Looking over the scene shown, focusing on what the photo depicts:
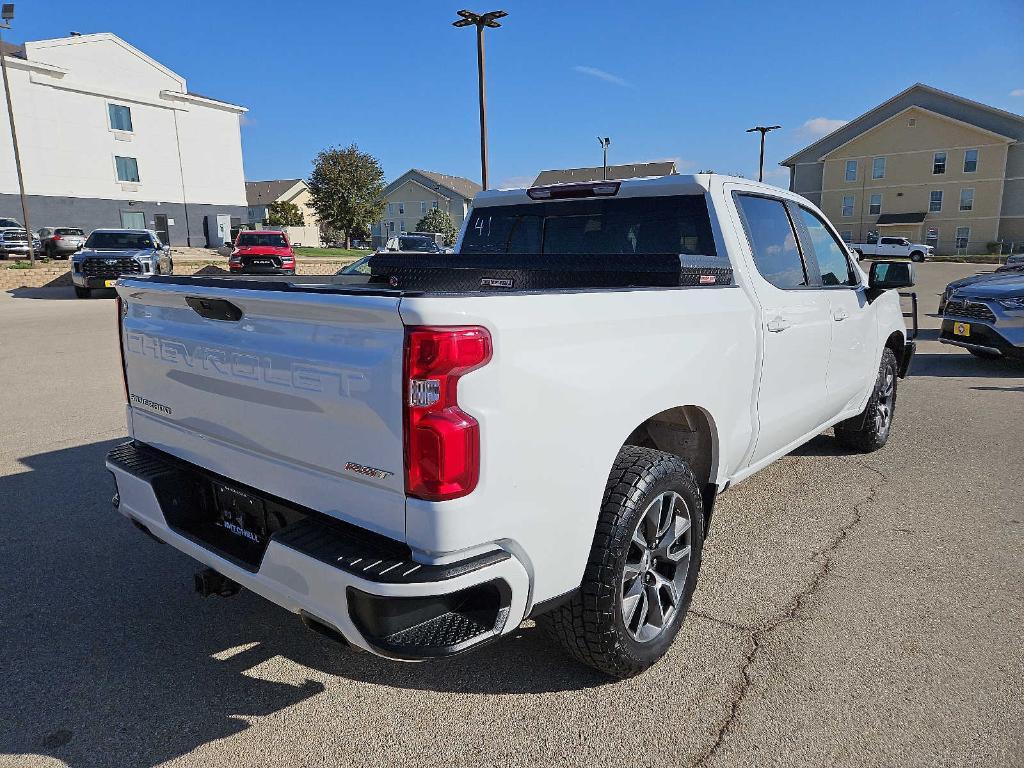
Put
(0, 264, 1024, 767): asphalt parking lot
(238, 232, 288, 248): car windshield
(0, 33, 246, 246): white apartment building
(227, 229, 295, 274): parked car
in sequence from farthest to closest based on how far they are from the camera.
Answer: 1. (0, 33, 246, 246): white apartment building
2. (238, 232, 288, 248): car windshield
3. (227, 229, 295, 274): parked car
4. (0, 264, 1024, 767): asphalt parking lot

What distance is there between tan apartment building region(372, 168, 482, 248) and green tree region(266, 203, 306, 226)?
30.6 ft

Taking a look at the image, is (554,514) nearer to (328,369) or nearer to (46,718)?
(328,369)

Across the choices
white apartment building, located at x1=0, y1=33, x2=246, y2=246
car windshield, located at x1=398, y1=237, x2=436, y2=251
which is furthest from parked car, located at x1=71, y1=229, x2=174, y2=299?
white apartment building, located at x1=0, y1=33, x2=246, y2=246

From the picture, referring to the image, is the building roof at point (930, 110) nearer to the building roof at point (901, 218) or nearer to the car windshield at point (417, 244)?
the building roof at point (901, 218)

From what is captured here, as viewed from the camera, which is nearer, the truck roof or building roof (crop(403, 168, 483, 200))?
the truck roof

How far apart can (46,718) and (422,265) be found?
2.37 meters

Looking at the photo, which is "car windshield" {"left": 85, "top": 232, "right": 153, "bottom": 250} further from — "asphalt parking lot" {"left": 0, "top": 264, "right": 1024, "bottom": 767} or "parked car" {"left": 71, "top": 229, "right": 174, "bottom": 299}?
"asphalt parking lot" {"left": 0, "top": 264, "right": 1024, "bottom": 767}

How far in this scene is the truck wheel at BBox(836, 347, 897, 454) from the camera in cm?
536

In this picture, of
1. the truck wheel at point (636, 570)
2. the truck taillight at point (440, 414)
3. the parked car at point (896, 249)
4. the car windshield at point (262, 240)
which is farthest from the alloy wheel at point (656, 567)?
the parked car at point (896, 249)

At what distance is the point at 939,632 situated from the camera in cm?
304

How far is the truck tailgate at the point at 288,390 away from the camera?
1.97 meters

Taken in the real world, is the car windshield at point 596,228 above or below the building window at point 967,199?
below

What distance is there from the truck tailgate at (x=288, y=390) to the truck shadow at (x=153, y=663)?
78 cm

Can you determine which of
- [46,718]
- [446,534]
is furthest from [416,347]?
[46,718]
